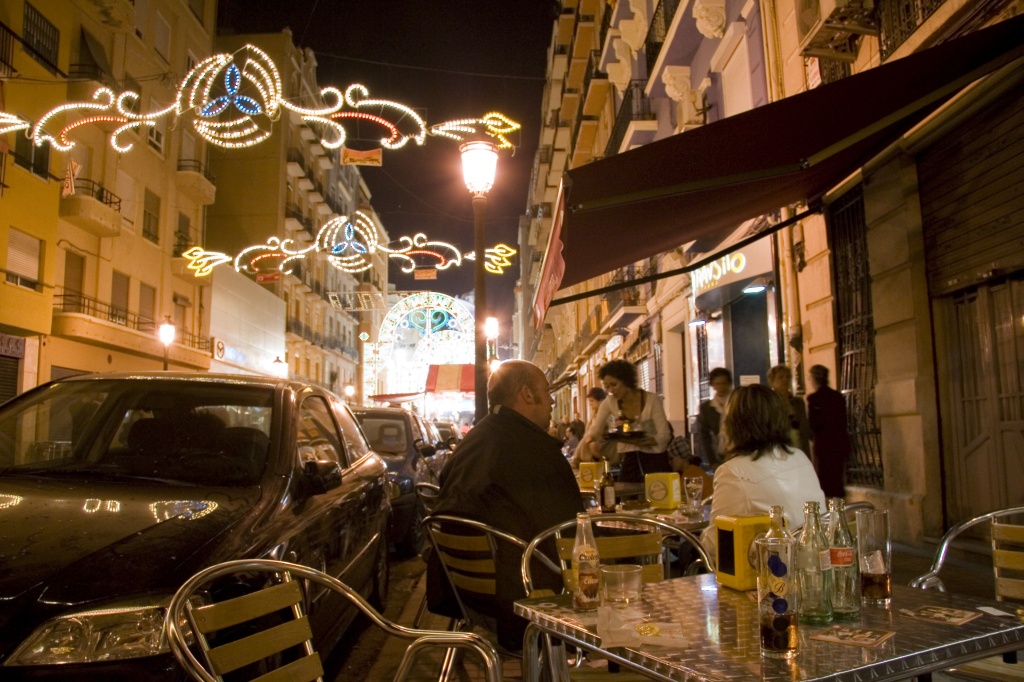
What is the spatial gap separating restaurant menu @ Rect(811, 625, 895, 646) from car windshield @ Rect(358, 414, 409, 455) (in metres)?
7.44

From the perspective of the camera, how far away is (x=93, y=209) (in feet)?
71.7

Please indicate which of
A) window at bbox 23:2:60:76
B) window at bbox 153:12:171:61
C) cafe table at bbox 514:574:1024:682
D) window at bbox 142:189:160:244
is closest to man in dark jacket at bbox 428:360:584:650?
cafe table at bbox 514:574:1024:682

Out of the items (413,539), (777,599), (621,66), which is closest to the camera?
(777,599)

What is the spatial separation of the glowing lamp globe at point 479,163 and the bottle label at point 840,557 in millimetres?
7928

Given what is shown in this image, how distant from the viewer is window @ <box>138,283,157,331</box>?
26.0 m

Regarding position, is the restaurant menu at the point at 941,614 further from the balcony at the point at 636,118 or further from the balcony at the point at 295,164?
the balcony at the point at 295,164

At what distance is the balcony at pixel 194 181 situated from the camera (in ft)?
93.4

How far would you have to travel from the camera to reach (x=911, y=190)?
730 cm

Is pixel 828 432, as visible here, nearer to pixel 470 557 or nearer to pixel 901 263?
pixel 901 263

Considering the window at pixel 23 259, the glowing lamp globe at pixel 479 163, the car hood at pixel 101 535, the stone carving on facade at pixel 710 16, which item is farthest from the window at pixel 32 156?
the car hood at pixel 101 535

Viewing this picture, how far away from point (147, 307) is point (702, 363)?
19046mm

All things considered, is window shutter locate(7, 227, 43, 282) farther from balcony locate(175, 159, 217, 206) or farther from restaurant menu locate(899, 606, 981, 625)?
restaurant menu locate(899, 606, 981, 625)

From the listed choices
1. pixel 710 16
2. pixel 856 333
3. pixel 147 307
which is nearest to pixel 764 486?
pixel 856 333

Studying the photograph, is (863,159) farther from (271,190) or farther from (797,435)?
(271,190)
